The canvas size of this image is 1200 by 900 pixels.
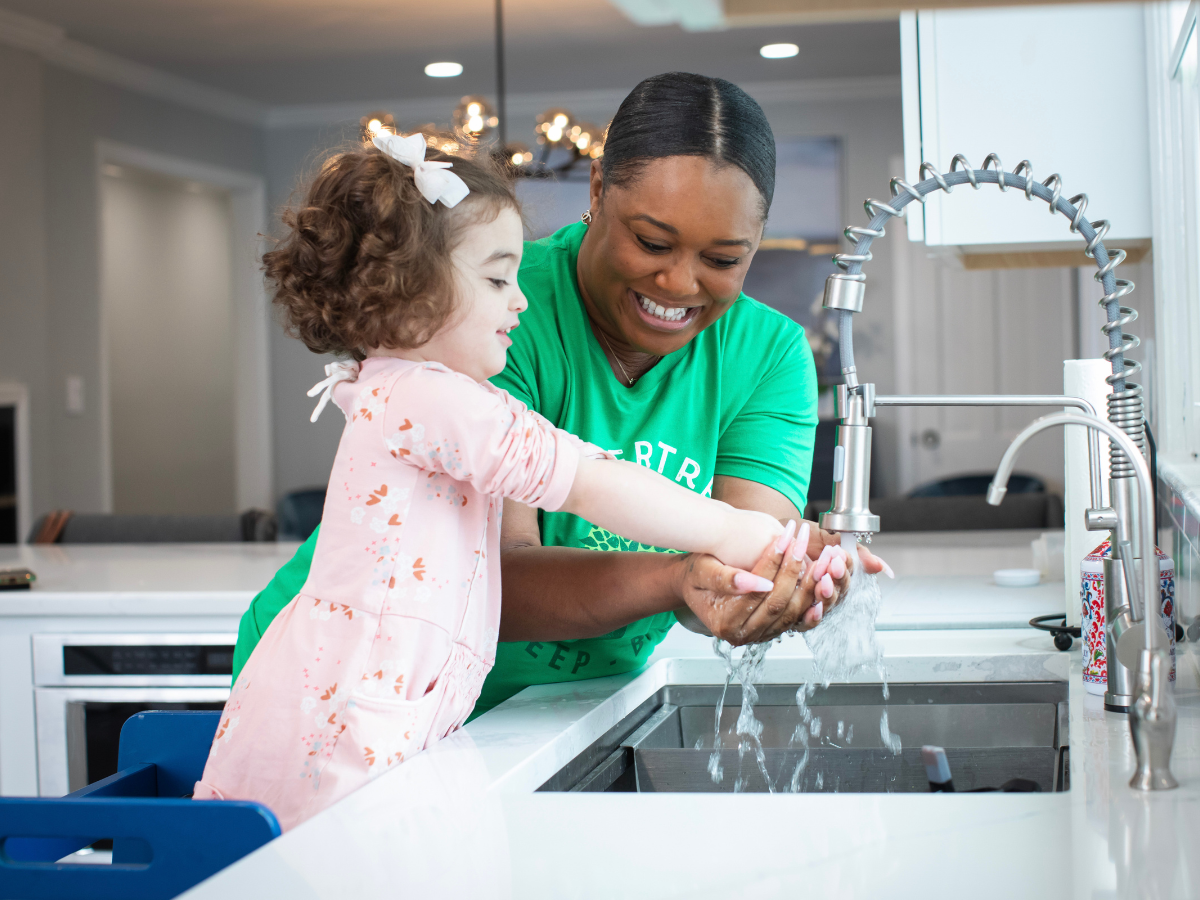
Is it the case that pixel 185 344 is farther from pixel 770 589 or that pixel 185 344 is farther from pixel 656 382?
pixel 770 589

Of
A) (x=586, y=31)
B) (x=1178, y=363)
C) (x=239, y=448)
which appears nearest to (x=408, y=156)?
(x=1178, y=363)

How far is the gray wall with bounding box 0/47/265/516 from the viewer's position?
4430 millimetres

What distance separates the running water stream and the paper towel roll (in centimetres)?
30

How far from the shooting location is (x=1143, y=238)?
1701 millimetres

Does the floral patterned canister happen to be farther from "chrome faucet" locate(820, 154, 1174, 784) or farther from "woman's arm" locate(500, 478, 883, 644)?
"woman's arm" locate(500, 478, 883, 644)

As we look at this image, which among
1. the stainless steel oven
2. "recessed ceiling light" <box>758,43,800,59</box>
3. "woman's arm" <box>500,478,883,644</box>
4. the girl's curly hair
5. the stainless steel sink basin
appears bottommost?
the stainless steel oven

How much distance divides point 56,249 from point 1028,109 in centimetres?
428

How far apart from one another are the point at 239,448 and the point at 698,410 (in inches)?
214

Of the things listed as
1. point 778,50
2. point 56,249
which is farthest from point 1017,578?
point 56,249

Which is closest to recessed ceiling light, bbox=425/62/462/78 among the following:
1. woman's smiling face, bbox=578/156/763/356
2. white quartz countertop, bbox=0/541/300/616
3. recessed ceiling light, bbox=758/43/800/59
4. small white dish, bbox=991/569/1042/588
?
recessed ceiling light, bbox=758/43/800/59

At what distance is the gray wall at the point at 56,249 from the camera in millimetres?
4430

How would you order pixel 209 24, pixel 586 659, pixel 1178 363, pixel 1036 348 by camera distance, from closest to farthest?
pixel 586 659, pixel 1178 363, pixel 209 24, pixel 1036 348

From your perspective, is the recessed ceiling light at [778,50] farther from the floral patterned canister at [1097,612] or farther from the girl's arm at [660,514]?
the girl's arm at [660,514]

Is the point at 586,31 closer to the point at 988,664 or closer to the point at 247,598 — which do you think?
the point at 247,598
